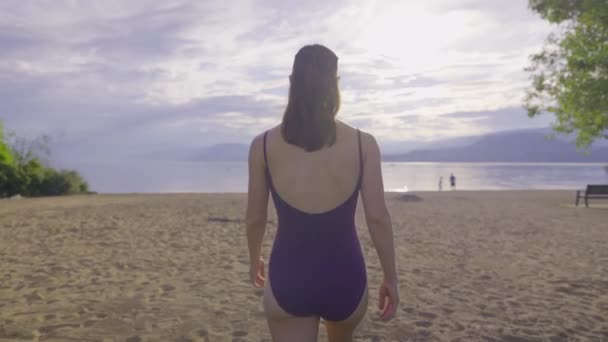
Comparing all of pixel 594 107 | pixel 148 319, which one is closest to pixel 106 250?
pixel 148 319

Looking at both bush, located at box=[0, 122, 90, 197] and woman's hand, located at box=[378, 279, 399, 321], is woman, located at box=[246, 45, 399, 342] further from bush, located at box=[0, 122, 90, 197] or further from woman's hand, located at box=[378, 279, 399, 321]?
bush, located at box=[0, 122, 90, 197]

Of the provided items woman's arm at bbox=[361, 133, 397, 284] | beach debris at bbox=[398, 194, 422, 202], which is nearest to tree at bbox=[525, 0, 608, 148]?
beach debris at bbox=[398, 194, 422, 202]

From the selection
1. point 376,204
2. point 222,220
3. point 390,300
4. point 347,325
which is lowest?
point 222,220

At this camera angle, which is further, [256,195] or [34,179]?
[34,179]

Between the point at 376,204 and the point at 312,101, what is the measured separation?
0.45m

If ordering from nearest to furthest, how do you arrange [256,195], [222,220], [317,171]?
[317,171], [256,195], [222,220]

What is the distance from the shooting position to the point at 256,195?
2.03 metres

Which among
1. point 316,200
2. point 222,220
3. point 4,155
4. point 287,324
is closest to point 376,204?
point 316,200

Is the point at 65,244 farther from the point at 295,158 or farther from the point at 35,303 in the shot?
the point at 295,158

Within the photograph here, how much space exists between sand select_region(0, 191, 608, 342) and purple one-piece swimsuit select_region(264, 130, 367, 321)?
9.08 feet

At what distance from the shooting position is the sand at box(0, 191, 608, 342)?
4.78m

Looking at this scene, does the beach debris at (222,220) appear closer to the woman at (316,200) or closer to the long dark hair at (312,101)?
the woman at (316,200)

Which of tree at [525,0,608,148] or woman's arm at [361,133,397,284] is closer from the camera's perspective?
woman's arm at [361,133,397,284]

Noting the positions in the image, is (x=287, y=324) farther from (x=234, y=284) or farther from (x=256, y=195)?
(x=234, y=284)
